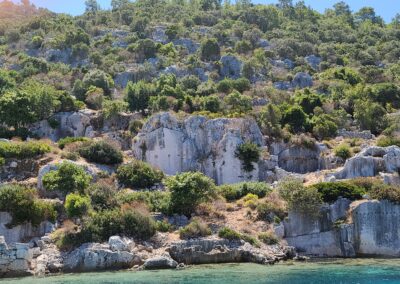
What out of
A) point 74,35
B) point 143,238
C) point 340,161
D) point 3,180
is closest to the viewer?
point 143,238

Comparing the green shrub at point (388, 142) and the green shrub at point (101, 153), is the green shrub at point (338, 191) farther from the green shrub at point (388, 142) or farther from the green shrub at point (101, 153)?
the green shrub at point (101, 153)

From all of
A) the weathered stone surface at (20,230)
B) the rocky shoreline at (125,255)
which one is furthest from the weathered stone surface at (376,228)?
the weathered stone surface at (20,230)

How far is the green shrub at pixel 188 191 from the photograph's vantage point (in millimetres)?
40906

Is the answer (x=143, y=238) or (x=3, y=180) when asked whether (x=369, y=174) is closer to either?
(x=143, y=238)

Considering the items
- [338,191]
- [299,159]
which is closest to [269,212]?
[338,191]

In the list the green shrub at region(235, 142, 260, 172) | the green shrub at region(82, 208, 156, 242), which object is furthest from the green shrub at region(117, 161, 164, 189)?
the green shrub at region(82, 208, 156, 242)

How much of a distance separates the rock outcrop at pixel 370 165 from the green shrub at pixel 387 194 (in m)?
6.60

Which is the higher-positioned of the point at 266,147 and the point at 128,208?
the point at 266,147

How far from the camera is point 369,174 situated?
152 feet

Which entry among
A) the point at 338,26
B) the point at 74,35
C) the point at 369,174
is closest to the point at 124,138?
the point at 369,174

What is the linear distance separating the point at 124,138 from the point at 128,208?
1968 cm

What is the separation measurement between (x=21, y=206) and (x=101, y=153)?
12.6 metres

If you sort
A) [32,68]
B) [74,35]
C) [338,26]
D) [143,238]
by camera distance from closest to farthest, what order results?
[143,238] → [32,68] → [74,35] → [338,26]

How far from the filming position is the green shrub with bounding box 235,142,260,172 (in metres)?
50.8
